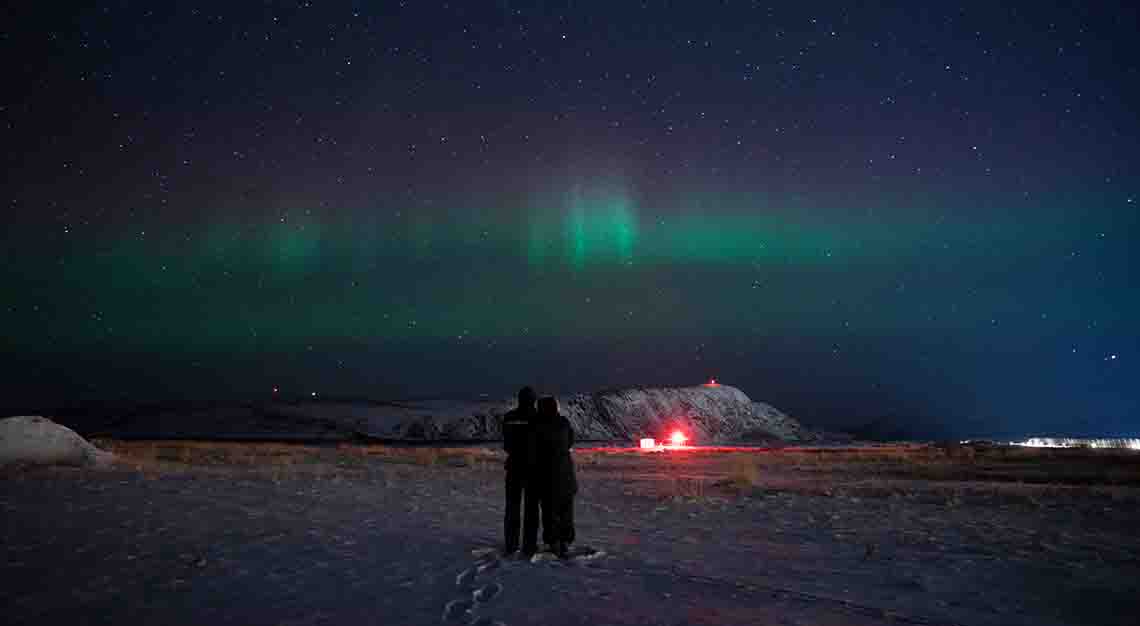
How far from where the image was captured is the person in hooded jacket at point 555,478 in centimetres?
1031

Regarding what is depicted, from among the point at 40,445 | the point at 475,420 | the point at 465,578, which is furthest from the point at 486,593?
the point at 475,420

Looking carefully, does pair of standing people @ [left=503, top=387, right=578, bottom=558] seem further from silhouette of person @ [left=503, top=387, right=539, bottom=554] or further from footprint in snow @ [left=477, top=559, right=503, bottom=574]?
footprint in snow @ [left=477, top=559, right=503, bottom=574]

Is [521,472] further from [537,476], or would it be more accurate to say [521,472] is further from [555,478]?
[555,478]

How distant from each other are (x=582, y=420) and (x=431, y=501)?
4530 inches

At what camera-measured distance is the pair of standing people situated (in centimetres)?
1034

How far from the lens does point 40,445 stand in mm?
28188

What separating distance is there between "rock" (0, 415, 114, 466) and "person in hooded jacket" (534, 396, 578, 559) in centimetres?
2477

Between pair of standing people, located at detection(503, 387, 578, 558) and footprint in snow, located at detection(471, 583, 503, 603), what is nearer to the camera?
footprint in snow, located at detection(471, 583, 503, 603)

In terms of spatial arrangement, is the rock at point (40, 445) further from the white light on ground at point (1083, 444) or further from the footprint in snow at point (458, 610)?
the white light on ground at point (1083, 444)

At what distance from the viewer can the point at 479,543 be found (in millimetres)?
11578

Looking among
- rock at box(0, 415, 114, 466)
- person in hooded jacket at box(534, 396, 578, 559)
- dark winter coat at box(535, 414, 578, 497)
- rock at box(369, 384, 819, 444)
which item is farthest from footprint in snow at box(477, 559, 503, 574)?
rock at box(369, 384, 819, 444)

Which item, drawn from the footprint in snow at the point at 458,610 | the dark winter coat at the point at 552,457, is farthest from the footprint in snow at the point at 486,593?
the dark winter coat at the point at 552,457

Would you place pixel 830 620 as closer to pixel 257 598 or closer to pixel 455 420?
pixel 257 598

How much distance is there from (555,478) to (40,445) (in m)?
25.9
